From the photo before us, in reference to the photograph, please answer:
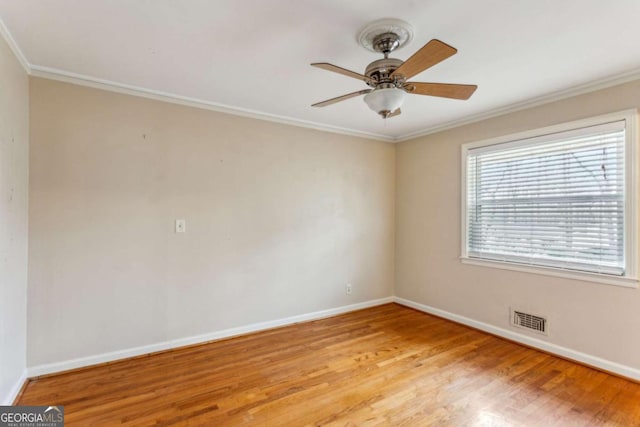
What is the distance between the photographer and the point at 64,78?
8.14ft

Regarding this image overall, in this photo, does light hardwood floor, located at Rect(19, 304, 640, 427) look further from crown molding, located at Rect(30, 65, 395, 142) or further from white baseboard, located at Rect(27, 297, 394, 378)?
crown molding, located at Rect(30, 65, 395, 142)

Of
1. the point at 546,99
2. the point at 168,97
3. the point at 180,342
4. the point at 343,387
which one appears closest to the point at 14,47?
the point at 168,97

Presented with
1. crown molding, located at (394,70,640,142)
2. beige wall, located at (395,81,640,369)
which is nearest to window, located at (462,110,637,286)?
beige wall, located at (395,81,640,369)

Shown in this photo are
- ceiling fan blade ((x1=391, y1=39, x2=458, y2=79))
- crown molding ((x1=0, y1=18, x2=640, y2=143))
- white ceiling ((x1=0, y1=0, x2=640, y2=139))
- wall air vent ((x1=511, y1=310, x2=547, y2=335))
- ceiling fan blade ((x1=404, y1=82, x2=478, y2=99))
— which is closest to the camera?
ceiling fan blade ((x1=391, y1=39, x2=458, y2=79))

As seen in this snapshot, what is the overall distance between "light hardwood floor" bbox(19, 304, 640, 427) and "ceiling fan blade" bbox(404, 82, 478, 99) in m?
2.02

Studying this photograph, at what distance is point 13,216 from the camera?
82.0 inches

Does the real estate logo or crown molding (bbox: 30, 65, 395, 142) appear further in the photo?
crown molding (bbox: 30, 65, 395, 142)

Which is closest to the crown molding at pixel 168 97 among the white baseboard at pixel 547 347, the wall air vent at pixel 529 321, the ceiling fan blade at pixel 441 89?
the ceiling fan blade at pixel 441 89

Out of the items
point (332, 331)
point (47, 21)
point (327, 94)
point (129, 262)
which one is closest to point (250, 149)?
point (327, 94)

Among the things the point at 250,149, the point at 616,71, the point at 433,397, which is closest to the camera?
the point at 433,397

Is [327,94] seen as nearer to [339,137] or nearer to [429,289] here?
[339,137]

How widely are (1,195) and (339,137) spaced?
10.3 ft

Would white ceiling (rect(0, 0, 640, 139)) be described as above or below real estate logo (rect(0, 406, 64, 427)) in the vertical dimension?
above

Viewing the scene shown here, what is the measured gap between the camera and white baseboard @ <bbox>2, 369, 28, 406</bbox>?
78.2 inches
